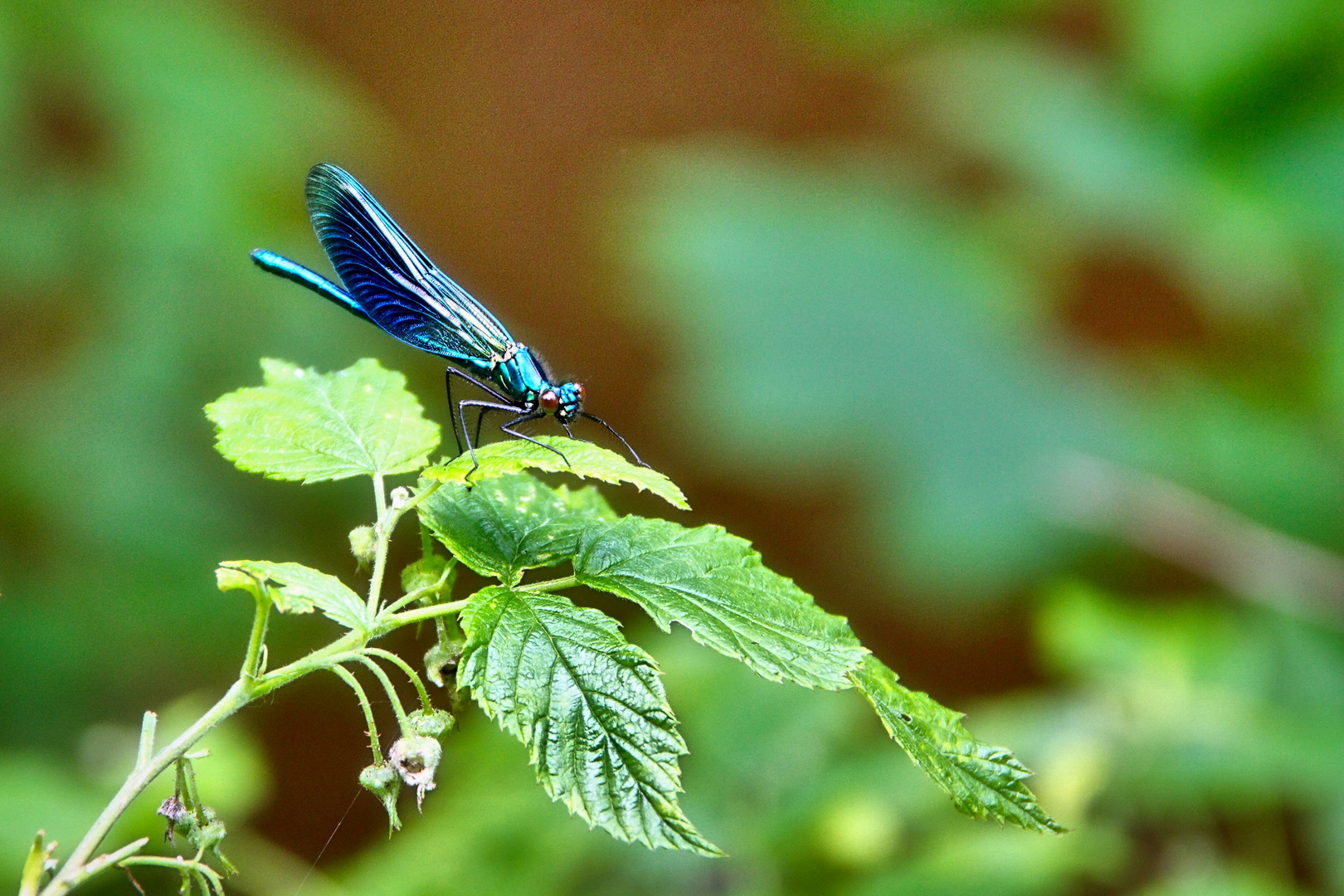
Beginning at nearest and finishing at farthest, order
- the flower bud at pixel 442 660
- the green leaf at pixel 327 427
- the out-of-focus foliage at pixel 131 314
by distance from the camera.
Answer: the flower bud at pixel 442 660 → the green leaf at pixel 327 427 → the out-of-focus foliage at pixel 131 314

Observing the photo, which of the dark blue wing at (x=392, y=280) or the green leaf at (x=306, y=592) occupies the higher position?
the dark blue wing at (x=392, y=280)

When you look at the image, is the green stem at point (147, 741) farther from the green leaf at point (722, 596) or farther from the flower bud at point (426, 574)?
the green leaf at point (722, 596)

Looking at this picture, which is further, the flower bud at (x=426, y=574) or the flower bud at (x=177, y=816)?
the flower bud at (x=426, y=574)

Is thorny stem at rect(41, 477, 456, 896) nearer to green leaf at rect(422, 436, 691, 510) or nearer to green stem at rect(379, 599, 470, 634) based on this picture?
green stem at rect(379, 599, 470, 634)

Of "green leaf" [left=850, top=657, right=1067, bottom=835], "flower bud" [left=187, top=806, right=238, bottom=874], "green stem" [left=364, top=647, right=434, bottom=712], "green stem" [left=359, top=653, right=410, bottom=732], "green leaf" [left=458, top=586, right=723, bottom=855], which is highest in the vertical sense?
"green leaf" [left=850, top=657, right=1067, bottom=835]

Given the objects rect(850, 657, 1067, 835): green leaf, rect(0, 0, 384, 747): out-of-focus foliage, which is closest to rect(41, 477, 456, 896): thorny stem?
rect(850, 657, 1067, 835): green leaf

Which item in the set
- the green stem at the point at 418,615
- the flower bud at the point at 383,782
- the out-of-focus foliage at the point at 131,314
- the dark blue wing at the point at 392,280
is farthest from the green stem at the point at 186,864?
the out-of-focus foliage at the point at 131,314

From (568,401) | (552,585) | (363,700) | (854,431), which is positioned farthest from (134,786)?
(854,431)

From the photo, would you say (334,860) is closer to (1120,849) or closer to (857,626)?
(857,626)
